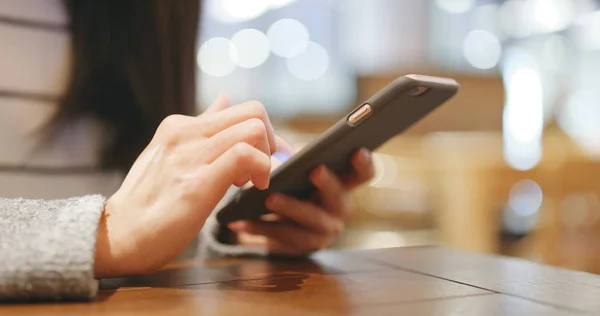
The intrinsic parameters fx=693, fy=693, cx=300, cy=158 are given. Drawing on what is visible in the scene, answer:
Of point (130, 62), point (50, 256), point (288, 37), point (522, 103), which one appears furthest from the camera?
point (522, 103)

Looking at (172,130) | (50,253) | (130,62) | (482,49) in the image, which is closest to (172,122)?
(172,130)

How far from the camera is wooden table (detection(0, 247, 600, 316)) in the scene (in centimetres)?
43

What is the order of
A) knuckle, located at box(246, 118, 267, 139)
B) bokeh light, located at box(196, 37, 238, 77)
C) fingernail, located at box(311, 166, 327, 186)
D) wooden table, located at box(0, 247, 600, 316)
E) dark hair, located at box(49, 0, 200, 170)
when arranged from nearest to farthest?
wooden table, located at box(0, 247, 600, 316), knuckle, located at box(246, 118, 267, 139), fingernail, located at box(311, 166, 327, 186), dark hair, located at box(49, 0, 200, 170), bokeh light, located at box(196, 37, 238, 77)

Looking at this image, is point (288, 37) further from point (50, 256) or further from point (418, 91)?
point (50, 256)

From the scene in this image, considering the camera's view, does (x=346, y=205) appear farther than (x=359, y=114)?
Yes

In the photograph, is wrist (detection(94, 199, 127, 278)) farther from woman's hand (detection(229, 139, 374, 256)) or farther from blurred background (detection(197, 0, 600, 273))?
blurred background (detection(197, 0, 600, 273))

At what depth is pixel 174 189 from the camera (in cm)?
52

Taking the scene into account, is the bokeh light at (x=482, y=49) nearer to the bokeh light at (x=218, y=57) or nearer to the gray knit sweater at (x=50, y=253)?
the bokeh light at (x=218, y=57)

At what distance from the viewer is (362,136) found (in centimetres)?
62

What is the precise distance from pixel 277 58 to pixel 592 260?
1.66 metres

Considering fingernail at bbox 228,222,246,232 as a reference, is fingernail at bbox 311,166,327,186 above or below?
above

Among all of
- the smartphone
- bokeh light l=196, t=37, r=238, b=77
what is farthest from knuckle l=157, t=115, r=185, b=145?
bokeh light l=196, t=37, r=238, b=77

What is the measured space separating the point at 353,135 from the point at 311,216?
0.51 ft

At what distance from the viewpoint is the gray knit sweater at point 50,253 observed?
452 mm
